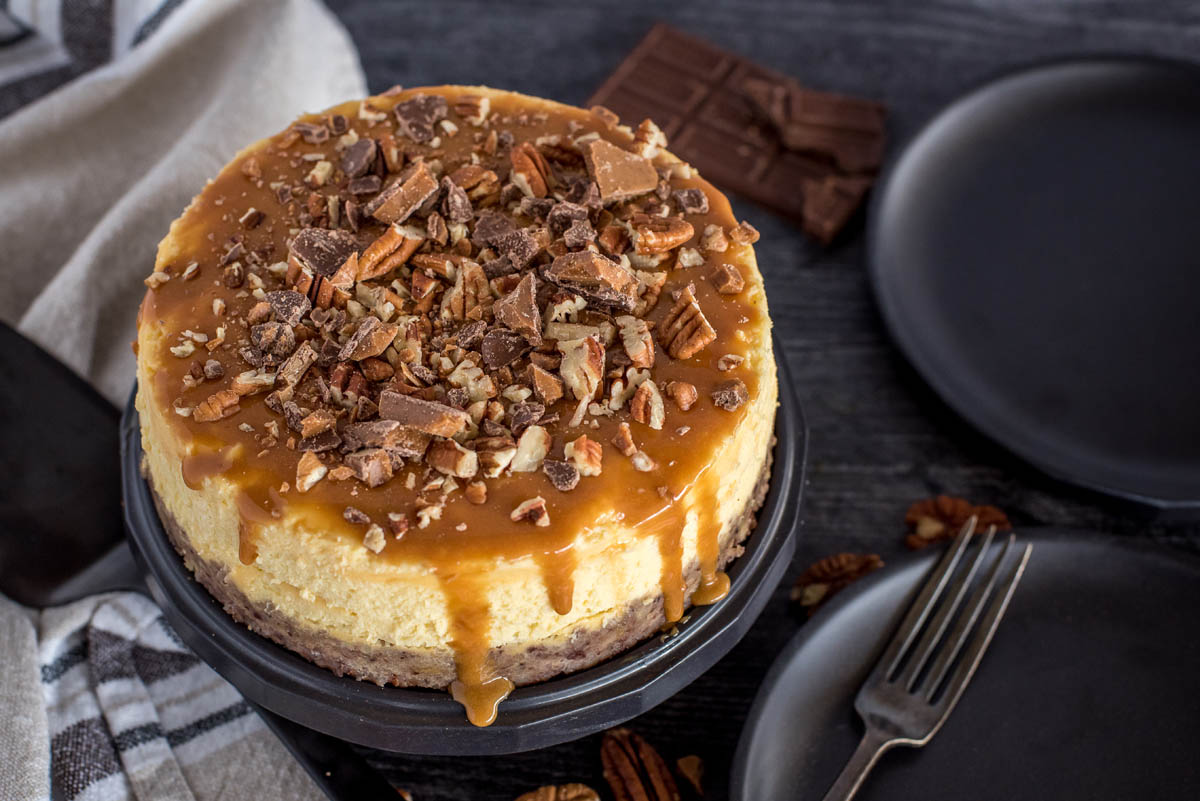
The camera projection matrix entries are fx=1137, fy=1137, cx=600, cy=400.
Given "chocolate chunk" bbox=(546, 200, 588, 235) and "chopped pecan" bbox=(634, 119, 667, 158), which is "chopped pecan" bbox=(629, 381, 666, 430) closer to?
"chocolate chunk" bbox=(546, 200, 588, 235)

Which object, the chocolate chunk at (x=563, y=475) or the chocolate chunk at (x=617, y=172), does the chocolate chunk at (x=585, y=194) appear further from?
the chocolate chunk at (x=563, y=475)

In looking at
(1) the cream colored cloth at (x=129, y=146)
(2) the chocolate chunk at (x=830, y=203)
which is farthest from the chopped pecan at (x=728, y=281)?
(1) the cream colored cloth at (x=129, y=146)

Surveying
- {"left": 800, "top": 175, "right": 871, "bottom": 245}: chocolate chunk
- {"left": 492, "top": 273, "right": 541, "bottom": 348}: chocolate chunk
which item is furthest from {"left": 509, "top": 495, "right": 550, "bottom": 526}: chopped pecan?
{"left": 800, "top": 175, "right": 871, "bottom": 245}: chocolate chunk

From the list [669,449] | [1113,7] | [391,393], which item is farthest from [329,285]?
[1113,7]

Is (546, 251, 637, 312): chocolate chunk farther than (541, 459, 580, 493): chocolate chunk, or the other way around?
(546, 251, 637, 312): chocolate chunk

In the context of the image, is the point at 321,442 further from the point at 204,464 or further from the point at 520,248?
the point at 520,248

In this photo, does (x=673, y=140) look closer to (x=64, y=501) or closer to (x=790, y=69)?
(x=790, y=69)

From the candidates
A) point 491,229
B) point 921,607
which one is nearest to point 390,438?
point 491,229
